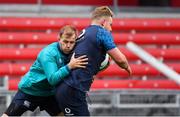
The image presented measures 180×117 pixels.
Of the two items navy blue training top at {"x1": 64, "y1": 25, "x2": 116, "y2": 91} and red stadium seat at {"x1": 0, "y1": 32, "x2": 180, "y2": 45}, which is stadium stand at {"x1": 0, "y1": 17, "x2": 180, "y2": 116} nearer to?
red stadium seat at {"x1": 0, "y1": 32, "x2": 180, "y2": 45}

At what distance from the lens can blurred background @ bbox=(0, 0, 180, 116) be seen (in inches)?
344

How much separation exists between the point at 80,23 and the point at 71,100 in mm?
5786

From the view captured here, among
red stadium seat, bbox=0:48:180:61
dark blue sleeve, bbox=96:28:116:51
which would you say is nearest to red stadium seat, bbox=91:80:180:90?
red stadium seat, bbox=0:48:180:61

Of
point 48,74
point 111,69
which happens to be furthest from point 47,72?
point 111,69

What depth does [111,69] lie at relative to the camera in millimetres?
9078

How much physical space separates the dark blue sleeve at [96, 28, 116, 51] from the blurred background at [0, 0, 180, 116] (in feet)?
10.2

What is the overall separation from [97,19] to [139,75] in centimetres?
503

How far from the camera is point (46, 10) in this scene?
10.6 metres

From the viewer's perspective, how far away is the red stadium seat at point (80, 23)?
980cm

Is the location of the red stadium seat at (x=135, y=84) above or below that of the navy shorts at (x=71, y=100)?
below

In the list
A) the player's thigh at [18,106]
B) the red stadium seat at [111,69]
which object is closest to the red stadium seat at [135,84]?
the red stadium seat at [111,69]

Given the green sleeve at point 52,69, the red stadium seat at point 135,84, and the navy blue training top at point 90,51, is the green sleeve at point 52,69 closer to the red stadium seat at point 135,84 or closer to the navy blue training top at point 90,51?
the navy blue training top at point 90,51

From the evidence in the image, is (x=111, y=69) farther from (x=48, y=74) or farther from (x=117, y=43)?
(x=48, y=74)

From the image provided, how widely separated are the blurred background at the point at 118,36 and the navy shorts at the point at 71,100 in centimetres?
300
